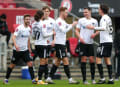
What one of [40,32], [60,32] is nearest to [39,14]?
[40,32]

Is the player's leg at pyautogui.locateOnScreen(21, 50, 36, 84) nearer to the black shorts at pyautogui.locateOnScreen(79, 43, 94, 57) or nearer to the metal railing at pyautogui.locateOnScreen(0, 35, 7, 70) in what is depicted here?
the black shorts at pyautogui.locateOnScreen(79, 43, 94, 57)

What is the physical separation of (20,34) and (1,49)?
5.34 metres

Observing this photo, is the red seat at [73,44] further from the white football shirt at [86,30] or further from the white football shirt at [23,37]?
the white football shirt at [86,30]

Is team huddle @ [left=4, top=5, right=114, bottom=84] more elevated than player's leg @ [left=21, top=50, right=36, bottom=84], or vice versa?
team huddle @ [left=4, top=5, right=114, bottom=84]

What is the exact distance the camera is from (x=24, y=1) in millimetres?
21203

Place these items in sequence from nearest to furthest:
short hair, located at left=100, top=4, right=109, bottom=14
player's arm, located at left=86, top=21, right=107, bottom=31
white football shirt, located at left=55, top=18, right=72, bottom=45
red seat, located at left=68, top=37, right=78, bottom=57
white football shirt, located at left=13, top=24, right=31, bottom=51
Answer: player's arm, located at left=86, top=21, right=107, bottom=31 < short hair, located at left=100, top=4, right=109, bottom=14 < white football shirt, located at left=55, top=18, right=72, bottom=45 < white football shirt, located at left=13, top=24, right=31, bottom=51 < red seat, located at left=68, top=37, right=78, bottom=57

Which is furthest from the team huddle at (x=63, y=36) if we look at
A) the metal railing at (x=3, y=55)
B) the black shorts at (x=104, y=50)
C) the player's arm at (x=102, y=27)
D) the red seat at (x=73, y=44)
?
the red seat at (x=73, y=44)

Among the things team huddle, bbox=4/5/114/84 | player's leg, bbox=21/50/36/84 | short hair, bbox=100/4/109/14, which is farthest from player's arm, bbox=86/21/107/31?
player's leg, bbox=21/50/36/84

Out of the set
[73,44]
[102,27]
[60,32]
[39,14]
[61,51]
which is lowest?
[73,44]

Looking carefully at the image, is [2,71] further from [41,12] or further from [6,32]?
[41,12]

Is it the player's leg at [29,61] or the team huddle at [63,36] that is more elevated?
the team huddle at [63,36]

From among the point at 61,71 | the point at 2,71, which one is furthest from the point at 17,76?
the point at 61,71

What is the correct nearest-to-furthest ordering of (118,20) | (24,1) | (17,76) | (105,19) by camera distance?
1. (105,19)
2. (17,76)
3. (24,1)
4. (118,20)

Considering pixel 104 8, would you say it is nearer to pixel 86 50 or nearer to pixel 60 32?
pixel 86 50
